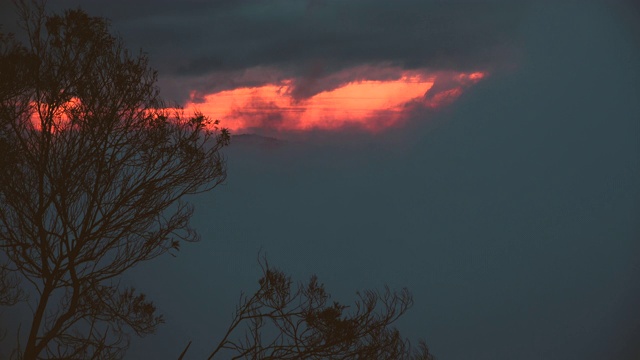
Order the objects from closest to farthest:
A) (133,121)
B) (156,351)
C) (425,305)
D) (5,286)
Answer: (133,121) → (5,286) → (156,351) → (425,305)

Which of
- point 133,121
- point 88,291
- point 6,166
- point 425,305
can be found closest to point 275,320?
point 88,291

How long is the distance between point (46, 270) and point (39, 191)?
4.99 ft

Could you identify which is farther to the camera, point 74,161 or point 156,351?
point 156,351

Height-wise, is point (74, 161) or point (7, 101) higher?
point (7, 101)

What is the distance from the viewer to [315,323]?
37.2 ft

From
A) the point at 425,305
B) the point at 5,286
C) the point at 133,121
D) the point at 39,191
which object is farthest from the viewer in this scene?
the point at 425,305

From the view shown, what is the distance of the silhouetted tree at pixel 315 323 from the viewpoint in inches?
437

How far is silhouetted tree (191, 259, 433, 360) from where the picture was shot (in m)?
11.1

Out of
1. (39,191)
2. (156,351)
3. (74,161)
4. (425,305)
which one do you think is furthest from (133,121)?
(425,305)

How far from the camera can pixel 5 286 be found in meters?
12.9

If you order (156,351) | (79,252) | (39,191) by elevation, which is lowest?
(79,252)

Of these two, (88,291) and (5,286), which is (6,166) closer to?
(88,291)

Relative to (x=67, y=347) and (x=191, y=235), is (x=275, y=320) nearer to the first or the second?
(x=191, y=235)

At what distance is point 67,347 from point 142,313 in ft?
5.24
